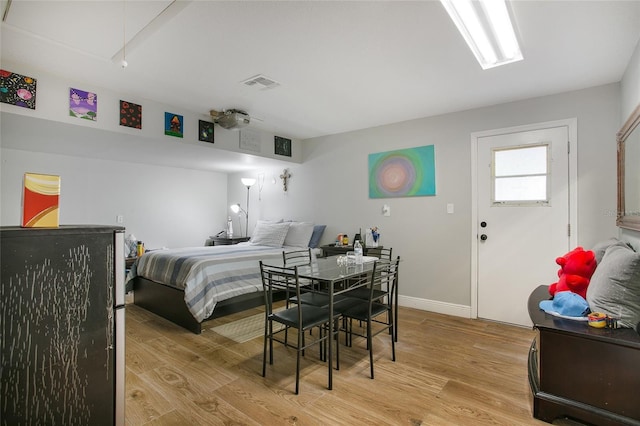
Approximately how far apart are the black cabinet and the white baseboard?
11.2ft

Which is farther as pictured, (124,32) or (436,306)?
(436,306)

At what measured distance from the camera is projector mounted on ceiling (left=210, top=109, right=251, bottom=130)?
367 cm

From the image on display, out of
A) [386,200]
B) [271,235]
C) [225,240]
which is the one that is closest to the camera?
[386,200]

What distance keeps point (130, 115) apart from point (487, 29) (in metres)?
3.22

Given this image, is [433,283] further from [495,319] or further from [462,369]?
[462,369]

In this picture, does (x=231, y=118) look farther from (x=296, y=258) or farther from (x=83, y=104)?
(x=296, y=258)

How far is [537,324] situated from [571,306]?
Result: 26cm

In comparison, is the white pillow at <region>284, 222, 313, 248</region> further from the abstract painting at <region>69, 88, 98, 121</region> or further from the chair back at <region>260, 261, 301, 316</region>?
the abstract painting at <region>69, 88, 98, 121</region>

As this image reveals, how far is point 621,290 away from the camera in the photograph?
1752 mm

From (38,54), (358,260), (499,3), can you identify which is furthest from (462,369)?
(38,54)

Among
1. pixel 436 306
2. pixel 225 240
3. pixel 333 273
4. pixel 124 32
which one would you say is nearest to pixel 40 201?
pixel 124 32

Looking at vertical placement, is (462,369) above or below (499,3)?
below

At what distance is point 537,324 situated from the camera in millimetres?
1854

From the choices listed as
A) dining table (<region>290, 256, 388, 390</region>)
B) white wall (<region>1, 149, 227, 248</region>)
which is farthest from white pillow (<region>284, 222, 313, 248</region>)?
white wall (<region>1, 149, 227, 248</region>)
